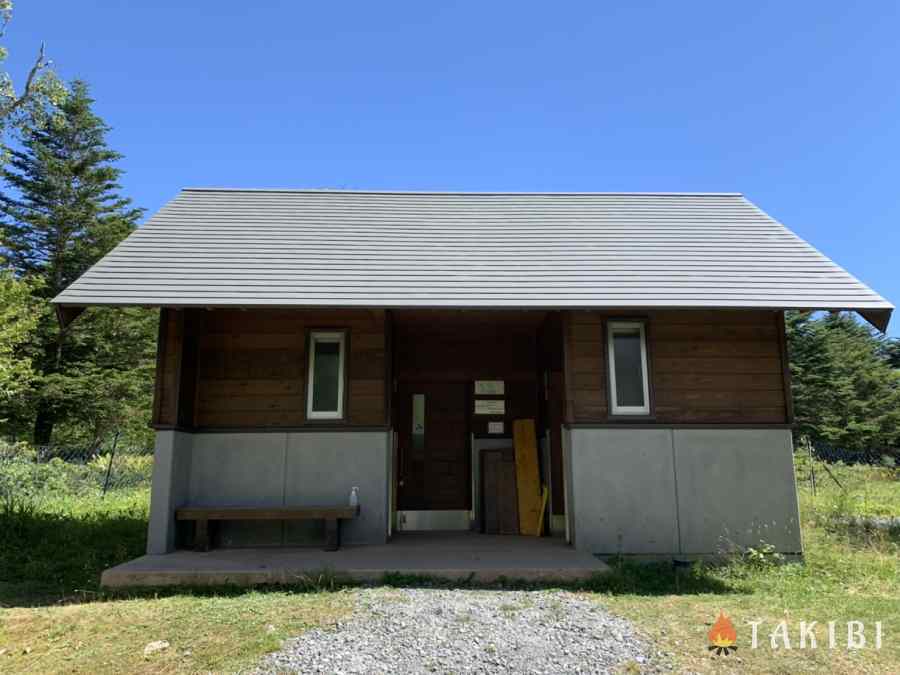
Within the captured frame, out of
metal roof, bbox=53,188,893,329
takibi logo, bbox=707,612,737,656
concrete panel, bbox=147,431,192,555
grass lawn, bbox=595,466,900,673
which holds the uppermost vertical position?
metal roof, bbox=53,188,893,329

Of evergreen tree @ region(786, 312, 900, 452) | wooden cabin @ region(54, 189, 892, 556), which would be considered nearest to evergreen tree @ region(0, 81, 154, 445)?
wooden cabin @ region(54, 189, 892, 556)

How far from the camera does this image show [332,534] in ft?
23.6

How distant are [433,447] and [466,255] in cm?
344

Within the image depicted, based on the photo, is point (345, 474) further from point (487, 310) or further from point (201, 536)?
point (487, 310)

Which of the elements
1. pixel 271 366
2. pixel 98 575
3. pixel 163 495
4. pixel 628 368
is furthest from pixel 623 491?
pixel 98 575

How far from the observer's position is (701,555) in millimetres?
7273

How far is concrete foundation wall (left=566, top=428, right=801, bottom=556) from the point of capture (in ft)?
23.9

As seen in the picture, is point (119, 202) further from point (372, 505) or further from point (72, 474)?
point (372, 505)

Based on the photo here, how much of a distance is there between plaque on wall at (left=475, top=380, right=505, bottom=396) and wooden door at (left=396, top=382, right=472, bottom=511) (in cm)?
22

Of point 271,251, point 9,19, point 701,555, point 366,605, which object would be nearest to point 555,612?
point 366,605

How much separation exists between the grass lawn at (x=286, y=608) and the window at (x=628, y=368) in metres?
1.86

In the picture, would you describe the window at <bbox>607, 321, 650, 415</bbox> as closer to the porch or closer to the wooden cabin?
the wooden cabin

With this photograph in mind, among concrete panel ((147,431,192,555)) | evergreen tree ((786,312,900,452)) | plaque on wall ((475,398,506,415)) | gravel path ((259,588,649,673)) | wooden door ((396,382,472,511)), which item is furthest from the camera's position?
evergreen tree ((786,312,900,452))

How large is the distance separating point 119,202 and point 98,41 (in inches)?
582
